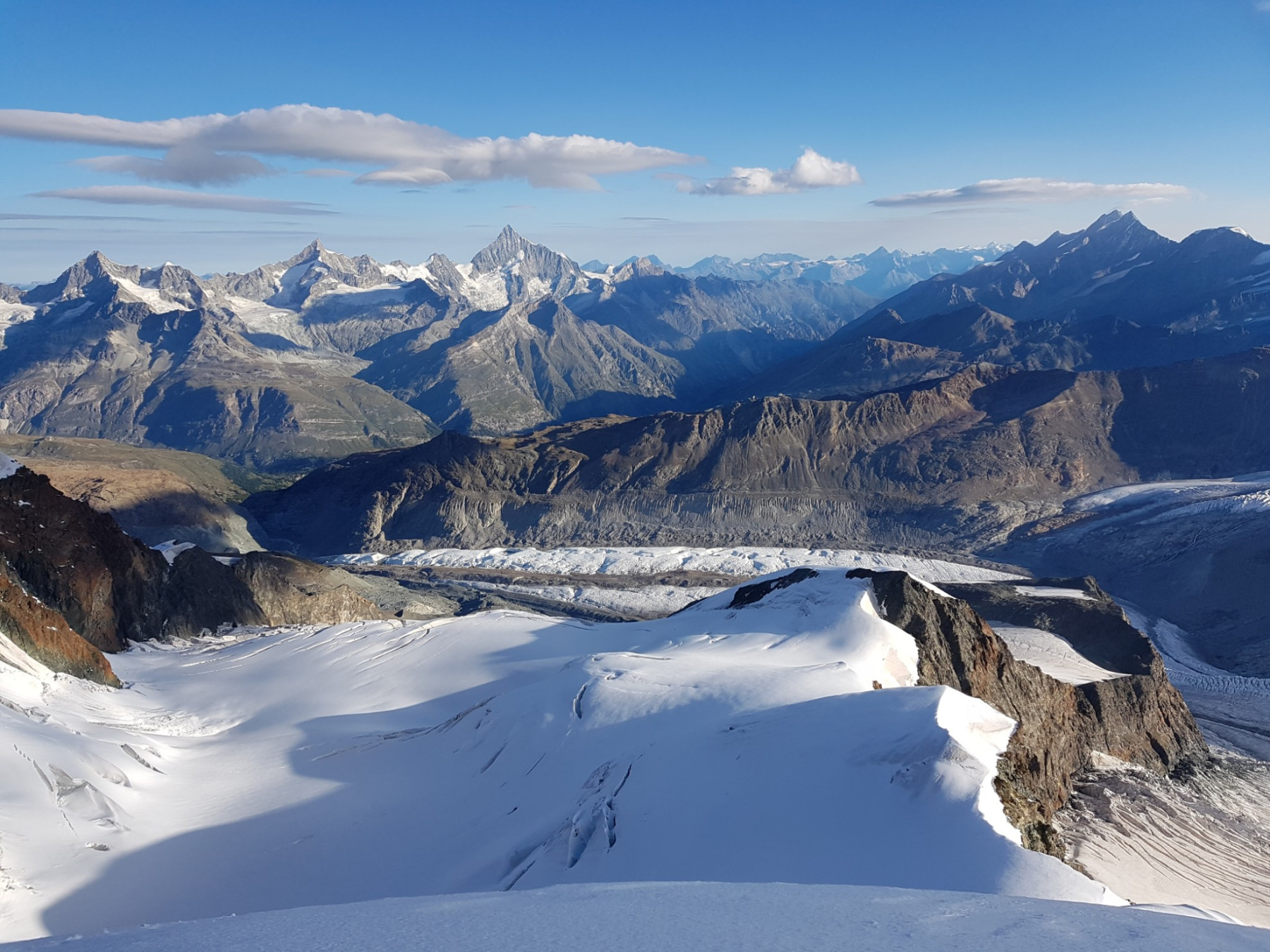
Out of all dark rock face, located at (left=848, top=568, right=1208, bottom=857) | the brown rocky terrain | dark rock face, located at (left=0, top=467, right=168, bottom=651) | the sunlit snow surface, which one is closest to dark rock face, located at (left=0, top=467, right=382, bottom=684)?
dark rock face, located at (left=0, top=467, right=168, bottom=651)

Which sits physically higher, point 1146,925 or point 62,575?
point 1146,925

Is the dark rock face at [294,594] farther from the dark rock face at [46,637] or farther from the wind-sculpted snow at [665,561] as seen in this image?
the wind-sculpted snow at [665,561]

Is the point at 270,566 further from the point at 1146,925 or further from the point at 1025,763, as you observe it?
the point at 1146,925

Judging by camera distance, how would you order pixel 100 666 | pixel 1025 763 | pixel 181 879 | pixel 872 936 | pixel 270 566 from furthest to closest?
pixel 270 566 → pixel 100 666 → pixel 1025 763 → pixel 181 879 → pixel 872 936

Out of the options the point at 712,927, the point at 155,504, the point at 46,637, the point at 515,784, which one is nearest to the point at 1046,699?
the point at 515,784

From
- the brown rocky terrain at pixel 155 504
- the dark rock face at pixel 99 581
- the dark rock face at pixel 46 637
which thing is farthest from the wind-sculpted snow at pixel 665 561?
the dark rock face at pixel 46 637

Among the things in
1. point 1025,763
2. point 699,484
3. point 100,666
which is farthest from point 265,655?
point 699,484
